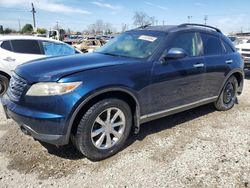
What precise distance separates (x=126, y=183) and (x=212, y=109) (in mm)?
3409

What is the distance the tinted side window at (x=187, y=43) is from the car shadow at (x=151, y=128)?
1.31 meters

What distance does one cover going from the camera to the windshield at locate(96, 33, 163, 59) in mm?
3932

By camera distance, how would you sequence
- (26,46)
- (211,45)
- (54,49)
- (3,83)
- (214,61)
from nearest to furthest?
(214,61)
(211,45)
(3,83)
(26,46)
(54,49)

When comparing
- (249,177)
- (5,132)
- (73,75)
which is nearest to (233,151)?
(249,177)

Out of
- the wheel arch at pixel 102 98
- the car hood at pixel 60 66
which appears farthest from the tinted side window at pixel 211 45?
the wheel arch at pixel 102 98

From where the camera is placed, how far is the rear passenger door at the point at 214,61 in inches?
185

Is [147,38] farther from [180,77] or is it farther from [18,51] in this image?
[18,51]

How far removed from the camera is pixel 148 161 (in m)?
3.42

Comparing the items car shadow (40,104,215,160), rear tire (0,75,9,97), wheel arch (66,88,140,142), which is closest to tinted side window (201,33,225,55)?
car shadow (40,104,215,160)

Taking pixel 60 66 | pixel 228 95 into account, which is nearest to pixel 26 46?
pixel 60 66

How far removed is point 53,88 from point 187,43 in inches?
98.1

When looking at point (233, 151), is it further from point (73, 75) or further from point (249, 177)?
point (73, 75)

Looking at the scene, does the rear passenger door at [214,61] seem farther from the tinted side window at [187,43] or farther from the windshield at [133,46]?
the windshield at [133,46]

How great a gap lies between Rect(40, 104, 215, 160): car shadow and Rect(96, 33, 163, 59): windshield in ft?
4.27
